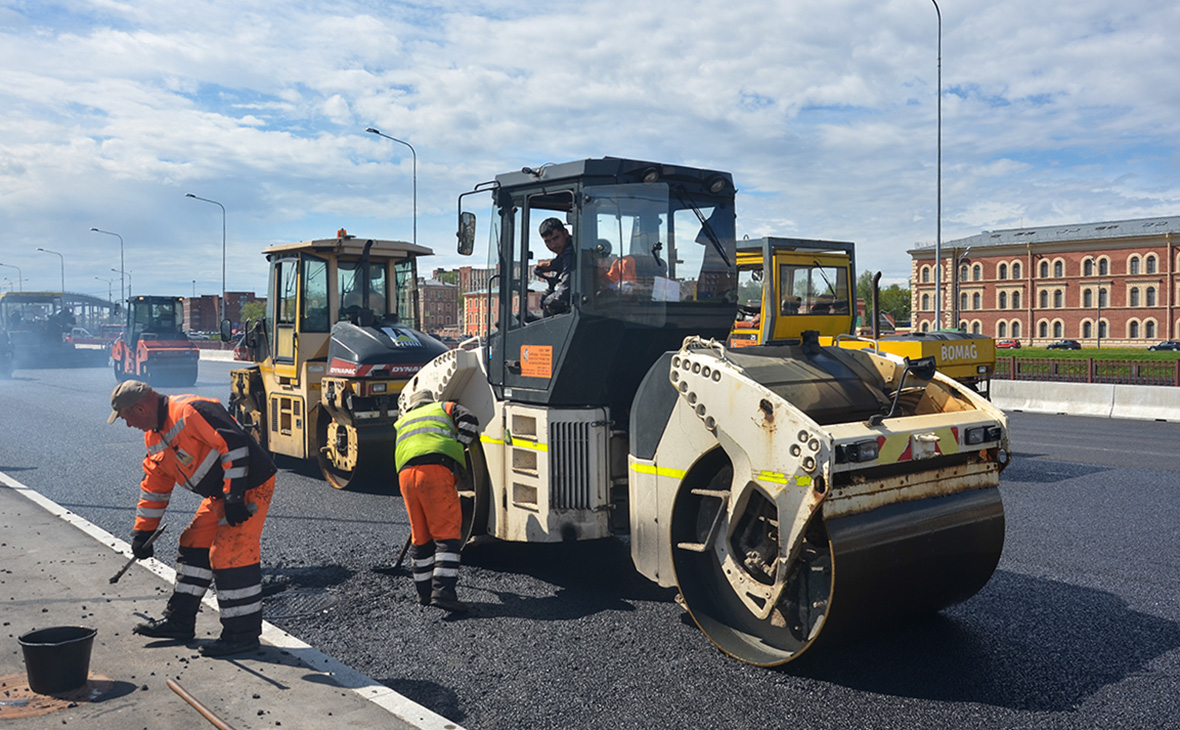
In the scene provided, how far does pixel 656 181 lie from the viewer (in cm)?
555

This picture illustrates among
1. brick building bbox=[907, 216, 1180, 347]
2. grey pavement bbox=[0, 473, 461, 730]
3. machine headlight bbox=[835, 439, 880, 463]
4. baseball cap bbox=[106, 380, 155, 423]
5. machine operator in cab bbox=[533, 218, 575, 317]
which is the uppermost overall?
brick building bbox=[907, 216, 1180, 347]

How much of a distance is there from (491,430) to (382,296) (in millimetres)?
5277

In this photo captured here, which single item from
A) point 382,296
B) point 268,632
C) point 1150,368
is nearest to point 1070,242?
point 1150,368

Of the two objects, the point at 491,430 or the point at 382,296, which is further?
the point at 382,296

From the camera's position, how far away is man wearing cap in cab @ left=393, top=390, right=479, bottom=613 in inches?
216

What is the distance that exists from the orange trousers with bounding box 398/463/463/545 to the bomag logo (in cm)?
763

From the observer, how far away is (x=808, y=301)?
12352 millimetres

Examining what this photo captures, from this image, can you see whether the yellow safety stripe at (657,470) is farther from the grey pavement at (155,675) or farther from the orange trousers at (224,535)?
the orange trousers at (224,535)

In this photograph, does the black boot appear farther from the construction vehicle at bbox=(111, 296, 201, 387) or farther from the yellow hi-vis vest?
the construction vehicle at bbox=(111, 296, 201, 387)

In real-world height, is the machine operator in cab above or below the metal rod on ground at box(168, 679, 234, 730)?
above

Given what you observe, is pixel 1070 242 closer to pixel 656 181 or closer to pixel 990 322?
pixel 990 322

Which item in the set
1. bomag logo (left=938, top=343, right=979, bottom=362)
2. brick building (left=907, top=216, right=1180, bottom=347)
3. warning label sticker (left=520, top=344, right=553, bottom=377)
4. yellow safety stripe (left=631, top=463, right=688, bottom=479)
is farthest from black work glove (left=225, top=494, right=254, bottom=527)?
brick building (left=907, top=216, right=1180, bottom=347)

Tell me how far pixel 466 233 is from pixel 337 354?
4344 millimetres

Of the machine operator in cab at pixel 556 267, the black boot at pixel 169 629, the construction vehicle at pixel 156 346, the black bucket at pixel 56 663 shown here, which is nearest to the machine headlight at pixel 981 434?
the machine operator in cab at pixel 556 267
